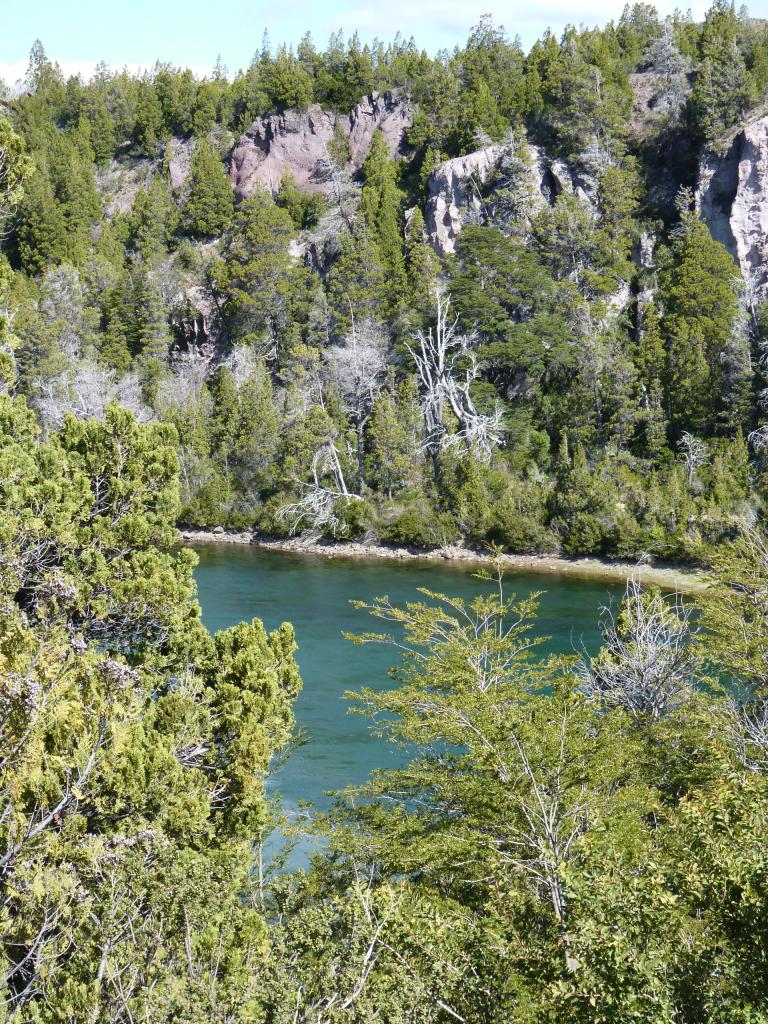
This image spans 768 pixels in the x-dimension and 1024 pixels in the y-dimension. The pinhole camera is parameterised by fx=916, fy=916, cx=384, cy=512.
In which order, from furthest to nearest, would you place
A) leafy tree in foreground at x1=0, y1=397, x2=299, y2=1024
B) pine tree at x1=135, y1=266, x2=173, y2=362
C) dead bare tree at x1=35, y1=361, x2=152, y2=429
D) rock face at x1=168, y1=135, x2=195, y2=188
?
1. rock face at x1=168, y1=135, x2=195, y2=188
2. pine tree at x1=135, y1=266, x2=173, y2=362
3. dead bare tree at x1=35, y1=361, x2=152, y2=429
4. leafy tree in foreground at x1=0, y1=397, x2=299, y2=1024

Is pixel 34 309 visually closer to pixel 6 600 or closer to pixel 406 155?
pixel 406 155

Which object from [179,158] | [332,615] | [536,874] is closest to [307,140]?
[179,158]

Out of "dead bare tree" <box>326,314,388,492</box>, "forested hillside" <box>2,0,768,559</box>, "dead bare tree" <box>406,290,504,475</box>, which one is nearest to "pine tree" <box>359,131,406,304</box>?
"forested hillside" <box>2,0,768,559</box>

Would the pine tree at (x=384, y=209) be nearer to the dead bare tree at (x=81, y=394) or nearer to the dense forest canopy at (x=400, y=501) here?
the dense forest canopy at (x=400, y=501)

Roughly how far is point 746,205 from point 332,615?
34.0 meters

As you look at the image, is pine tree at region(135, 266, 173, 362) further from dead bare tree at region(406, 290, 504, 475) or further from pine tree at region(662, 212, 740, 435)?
pine tree at region(662, 212, 740, 435)

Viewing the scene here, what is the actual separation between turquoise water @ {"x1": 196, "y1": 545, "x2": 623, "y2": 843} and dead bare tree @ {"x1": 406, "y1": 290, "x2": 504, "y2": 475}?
8.79 meters

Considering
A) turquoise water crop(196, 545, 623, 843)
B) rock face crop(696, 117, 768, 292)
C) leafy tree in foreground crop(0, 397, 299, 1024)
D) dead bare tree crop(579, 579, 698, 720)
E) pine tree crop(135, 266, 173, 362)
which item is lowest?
turquoise water crop(196, 545, 623, 843)

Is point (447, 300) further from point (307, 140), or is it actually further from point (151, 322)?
point (307, 140)

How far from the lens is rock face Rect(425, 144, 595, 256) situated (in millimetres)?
56406

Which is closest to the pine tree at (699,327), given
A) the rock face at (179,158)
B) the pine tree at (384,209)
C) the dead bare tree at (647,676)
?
the pine tree at (384,209)

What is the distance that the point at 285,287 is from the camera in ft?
196

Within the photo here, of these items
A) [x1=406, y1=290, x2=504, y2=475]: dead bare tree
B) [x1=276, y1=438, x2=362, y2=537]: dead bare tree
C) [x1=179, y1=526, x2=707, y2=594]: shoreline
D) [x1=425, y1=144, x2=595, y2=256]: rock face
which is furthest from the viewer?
[x1=425, y1=144, x2=595, y2=256]: rock face

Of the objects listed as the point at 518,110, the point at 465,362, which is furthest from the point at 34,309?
the point at 518,110
